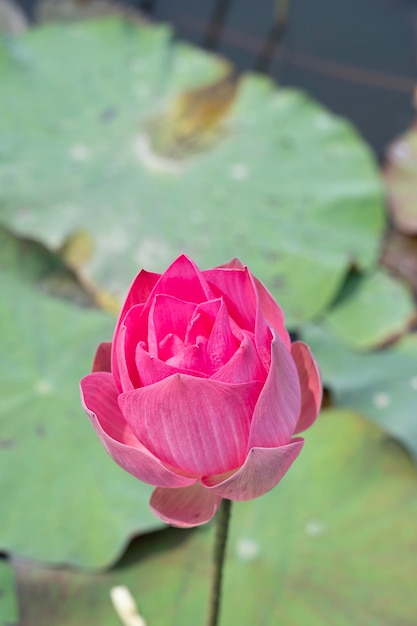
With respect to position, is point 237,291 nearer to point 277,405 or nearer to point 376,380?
point 277,405

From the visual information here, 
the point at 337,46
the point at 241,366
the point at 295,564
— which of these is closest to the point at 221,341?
the point at 241,366

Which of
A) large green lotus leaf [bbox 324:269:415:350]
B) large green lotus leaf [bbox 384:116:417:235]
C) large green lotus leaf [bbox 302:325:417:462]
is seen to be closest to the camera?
large green lotus leaf [bbox 302:325:417:462]

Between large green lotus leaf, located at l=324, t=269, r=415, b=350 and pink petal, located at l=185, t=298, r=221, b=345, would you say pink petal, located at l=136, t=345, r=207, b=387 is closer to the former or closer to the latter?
pink petal, located at l=185, t=298, r=221, b=345

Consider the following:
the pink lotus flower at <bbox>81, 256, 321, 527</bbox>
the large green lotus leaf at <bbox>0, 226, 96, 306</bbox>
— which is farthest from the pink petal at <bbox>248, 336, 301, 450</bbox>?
the large green lotus leaf at <bbox>0, 226, 96, 306</bbox>

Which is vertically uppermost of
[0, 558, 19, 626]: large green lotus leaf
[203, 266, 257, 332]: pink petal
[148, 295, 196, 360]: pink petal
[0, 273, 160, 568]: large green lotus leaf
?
[203, 266, 257, 332]: pink petal

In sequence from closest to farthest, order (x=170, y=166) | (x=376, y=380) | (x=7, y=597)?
(x=7, y=597)
(x=376, y=380)
(x=170, y=166)

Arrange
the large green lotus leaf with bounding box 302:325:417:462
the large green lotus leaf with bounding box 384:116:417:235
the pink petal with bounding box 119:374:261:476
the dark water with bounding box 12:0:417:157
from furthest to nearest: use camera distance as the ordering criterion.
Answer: the dark water with bounding box 12:0:417:157 → the large green lotus leaf with bounding box 384:116:417:235 → the large green lotus leaf with bounding box 302:325:417:462 → the pink petal with bounding box 119:374:261:476

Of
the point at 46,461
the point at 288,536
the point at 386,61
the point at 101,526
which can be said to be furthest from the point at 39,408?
the point at 386,61
